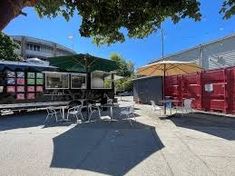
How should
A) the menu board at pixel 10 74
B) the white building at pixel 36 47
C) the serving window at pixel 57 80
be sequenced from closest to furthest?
the menu board at pixel 10 74 < the serving window at pixel 57 80 < the white building at pixel 36 47

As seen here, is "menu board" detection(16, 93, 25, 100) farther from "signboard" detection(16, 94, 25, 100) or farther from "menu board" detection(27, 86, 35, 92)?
"menu board" detection(27, 86, 35, 92)

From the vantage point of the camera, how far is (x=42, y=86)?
19.2 meters

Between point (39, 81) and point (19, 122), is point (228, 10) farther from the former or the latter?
point (39, 81)

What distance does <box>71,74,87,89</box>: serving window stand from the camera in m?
20.9

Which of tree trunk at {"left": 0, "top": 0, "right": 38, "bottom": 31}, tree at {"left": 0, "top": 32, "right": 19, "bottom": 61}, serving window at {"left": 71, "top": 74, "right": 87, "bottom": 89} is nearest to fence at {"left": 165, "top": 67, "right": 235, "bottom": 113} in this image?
serving window at {"left": 71, "top": 74, "right": 87, "bottom": 89}

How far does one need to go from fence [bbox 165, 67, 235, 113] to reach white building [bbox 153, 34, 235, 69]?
15.1 ft

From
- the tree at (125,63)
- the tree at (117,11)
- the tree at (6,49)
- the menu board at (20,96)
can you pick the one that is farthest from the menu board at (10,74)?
the tree at (125,63)

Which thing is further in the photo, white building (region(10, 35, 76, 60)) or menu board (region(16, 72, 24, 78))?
white building (region(10, 35, 76, 60))

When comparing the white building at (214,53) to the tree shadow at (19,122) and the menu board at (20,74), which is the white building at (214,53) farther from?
the tree shadow at (19,122)

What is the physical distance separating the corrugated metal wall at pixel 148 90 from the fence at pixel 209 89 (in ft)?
9.54

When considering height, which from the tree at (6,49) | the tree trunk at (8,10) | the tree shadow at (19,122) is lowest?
the tree shadow at (19,122)

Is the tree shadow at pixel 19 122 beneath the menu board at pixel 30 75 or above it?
beneath

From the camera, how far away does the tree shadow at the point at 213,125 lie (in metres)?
11.1

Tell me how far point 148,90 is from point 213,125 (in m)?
13.7
